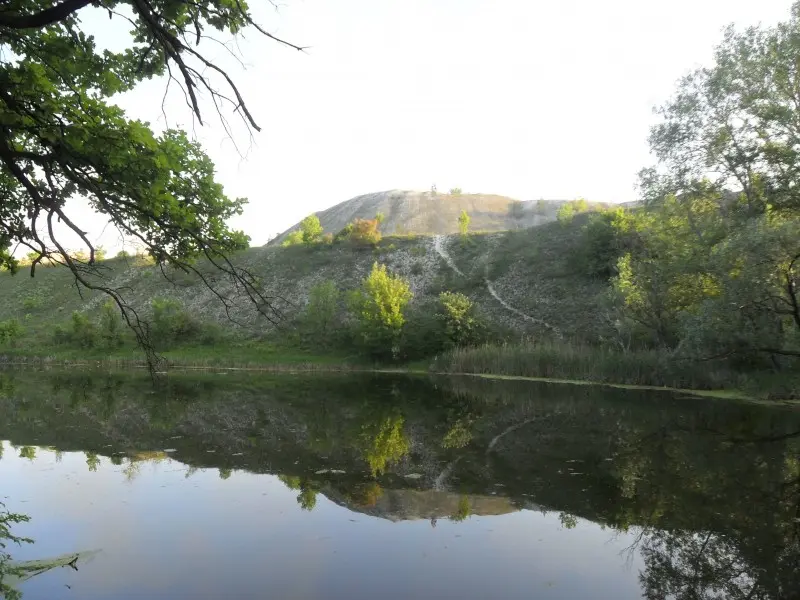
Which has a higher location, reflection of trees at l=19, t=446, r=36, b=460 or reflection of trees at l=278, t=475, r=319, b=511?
reflection of trees at l=19, t=446, r=36, b=460

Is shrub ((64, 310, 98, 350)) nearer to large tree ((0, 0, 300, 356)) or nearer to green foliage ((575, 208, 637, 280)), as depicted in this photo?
green foliage ((575, 208, 637, 280))

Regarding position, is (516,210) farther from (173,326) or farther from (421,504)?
(421,504)

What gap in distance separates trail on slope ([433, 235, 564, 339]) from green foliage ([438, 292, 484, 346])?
6274mm

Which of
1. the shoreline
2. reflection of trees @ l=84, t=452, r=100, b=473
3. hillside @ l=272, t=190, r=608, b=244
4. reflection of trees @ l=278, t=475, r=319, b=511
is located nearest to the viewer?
reflection of trees @ l=278, t=475, r=319, b=511

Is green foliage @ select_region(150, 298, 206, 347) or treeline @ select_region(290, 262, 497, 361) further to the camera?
green foliage @ select_region(150, 298, 206, 347)

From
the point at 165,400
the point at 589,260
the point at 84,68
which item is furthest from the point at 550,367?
the point at 84,68

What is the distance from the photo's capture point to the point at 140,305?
62.2 metres

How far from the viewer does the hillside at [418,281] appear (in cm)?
4941

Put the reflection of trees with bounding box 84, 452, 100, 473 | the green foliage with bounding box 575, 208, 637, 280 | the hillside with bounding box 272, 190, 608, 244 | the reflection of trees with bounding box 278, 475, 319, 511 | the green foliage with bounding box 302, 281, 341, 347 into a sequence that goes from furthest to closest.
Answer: the hillside with bounding box 272, 190, 608, 244 → the green foliage with bounding box 575, 208, 637, 280 → the green foliage with bounding box 302, 281, 341, 347 → the reflection of trees with bounding box 84, 452, 100, 473 → the reflection of trees with bounding box 278, 475, 319, 511

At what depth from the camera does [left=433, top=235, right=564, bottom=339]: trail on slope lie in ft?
152

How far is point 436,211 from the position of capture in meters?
141

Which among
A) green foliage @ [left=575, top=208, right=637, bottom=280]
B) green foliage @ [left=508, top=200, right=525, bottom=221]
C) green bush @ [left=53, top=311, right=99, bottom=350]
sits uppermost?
green foliage @ [left=508, top=200, right=525, bottom=221]

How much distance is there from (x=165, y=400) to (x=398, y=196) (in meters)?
134

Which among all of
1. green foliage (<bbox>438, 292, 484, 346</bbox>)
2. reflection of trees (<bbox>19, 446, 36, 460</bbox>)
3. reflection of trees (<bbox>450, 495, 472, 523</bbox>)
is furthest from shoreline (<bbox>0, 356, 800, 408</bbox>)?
reflection of trees (<bbox>450, 495, 472, 523</bbox>)
